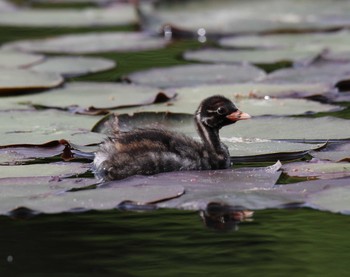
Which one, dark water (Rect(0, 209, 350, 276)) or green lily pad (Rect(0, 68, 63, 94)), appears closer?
dark water (Rect(0, 209, 350, 276))

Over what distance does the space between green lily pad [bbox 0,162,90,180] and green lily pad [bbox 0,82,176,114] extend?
1295 mm

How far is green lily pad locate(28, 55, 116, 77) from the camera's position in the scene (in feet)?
27.6

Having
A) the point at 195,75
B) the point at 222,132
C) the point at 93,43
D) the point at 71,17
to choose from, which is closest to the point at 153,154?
the point at 222,132

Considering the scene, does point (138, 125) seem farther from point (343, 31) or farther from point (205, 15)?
point (205, 15)

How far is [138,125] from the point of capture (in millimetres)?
6301

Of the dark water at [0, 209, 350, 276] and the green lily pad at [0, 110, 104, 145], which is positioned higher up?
the green lily pad at [0, 110, 104, 145]

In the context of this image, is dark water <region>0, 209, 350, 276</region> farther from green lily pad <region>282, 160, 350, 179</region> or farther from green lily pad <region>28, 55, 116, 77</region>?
green lily pad <region>28, 55, 116, 77</region>

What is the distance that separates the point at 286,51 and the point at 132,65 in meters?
1.29

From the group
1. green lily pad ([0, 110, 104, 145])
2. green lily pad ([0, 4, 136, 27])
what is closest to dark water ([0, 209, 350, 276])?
green lily pad ([0, 110, 104, 145])

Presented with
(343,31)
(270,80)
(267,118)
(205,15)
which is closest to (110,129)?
(267,118)

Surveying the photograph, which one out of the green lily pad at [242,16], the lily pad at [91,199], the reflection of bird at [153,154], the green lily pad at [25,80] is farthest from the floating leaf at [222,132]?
the green lily pad at [242,16]

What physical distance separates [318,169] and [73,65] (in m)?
3.77

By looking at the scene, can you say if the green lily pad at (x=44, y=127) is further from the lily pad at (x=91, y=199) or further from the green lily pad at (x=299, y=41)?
the green lily pad at (x=299, y=41)

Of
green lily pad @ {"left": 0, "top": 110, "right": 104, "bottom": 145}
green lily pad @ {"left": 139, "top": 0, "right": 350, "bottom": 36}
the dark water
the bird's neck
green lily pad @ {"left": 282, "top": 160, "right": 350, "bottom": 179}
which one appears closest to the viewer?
the dark water
